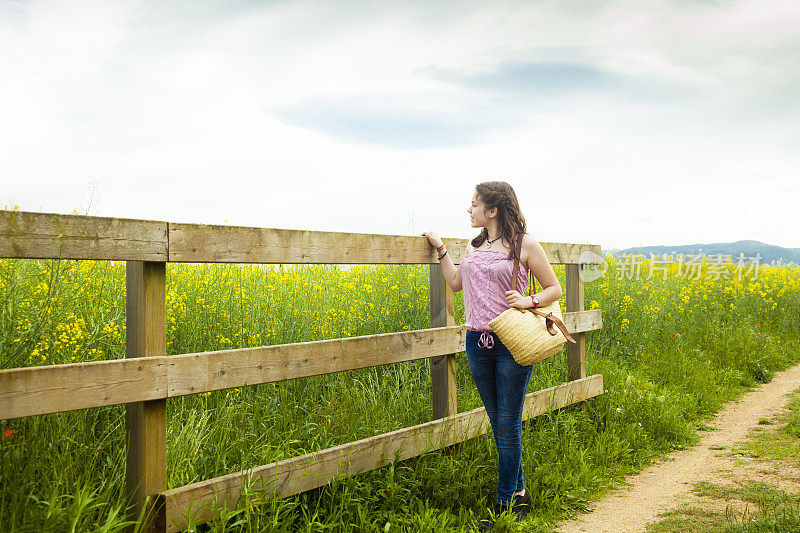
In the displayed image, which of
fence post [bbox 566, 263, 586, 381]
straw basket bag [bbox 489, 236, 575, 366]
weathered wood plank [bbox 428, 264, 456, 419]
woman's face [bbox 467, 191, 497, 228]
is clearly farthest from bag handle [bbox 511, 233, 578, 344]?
fence post [bbox 566, 263, 586, 381]

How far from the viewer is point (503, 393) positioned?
4.34 m

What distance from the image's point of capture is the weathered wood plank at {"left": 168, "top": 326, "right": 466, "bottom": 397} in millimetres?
3291

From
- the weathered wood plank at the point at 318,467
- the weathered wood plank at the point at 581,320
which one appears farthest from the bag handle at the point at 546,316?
the weathered wood plank at the point at 581,320

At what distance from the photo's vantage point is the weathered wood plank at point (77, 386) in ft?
8.92

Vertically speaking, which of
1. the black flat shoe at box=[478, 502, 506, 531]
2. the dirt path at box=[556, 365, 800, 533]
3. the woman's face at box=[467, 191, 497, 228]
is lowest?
the dirt path at box=[556, 365, 800, 533]

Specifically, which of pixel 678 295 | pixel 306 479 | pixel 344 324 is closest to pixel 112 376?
pixel 306 479

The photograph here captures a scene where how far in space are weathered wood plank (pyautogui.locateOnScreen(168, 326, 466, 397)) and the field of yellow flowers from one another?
0.48 m

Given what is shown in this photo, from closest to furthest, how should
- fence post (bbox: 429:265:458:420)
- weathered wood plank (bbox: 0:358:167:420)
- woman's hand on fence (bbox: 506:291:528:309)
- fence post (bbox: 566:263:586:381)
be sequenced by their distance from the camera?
weathered wood plank (bbox: 0:358:167:420) < woman's hand on fence (bbox: 506:291:528:309) < fence post (bbox: 429:265:458:420) < fence post (bbox: 566:263:586:381)

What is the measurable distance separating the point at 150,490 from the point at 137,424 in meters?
0.33

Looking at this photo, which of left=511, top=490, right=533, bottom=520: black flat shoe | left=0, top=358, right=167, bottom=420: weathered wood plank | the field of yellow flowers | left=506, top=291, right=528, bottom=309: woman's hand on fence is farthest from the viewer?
left=511, top=490, right=533, bottom=520: black flat shoe

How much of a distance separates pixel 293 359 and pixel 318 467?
687 mm

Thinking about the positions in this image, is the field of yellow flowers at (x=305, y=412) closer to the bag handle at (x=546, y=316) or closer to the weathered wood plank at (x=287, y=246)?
the weathered wood plank at (x=287, y=246)

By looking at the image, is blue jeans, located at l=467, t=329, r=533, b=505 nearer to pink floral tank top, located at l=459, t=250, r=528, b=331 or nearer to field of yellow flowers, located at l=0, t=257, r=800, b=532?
pink floral tank top, located at l=459, t=250, r=528, b=331

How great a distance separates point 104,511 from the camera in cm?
316
